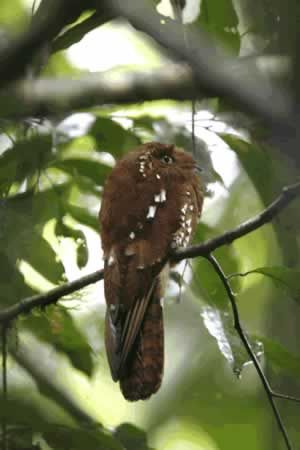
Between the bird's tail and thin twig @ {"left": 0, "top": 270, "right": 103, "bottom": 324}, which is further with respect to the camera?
the bird's tail

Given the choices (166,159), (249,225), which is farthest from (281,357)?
(166,159)

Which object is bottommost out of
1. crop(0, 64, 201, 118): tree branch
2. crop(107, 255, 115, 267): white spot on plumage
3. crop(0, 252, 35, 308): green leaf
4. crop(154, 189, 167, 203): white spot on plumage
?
crop(107, 255, 115, 267): white spot on plumage

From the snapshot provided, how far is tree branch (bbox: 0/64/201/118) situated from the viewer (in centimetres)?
197

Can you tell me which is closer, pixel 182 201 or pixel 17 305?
pixel 17 305

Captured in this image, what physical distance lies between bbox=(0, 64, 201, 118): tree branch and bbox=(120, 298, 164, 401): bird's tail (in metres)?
0.69

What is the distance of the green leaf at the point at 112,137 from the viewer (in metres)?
3.06

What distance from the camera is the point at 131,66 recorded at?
3.50 m

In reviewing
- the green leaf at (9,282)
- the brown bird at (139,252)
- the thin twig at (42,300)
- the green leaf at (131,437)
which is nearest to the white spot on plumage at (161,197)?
the brown bird at (139,252)

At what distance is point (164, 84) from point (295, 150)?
5.49 ft

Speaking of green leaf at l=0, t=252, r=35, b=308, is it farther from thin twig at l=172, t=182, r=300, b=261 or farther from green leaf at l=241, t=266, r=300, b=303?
green leaf at l=241, t=266, r=300, b=303

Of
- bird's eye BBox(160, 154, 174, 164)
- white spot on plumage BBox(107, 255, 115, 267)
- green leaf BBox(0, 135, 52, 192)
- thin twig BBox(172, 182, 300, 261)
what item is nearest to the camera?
thin twig BBox(172, 182, 300, 261)

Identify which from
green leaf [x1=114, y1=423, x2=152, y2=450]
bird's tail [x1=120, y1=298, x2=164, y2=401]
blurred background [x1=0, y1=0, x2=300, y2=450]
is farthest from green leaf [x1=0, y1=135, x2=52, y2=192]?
green leaf [x1=114, y1=423, x2=152, y2=450]

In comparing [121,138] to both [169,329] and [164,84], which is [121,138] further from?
[169,329]

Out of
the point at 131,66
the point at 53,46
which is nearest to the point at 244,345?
the point at 53,46
